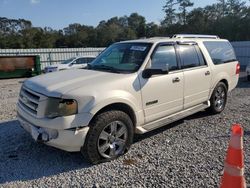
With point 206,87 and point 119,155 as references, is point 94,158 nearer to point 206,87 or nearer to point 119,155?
point 119,155

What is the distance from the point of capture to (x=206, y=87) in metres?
6.09

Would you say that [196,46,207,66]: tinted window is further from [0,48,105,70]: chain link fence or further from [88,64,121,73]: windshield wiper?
[0,48,105,70]: chain link fence

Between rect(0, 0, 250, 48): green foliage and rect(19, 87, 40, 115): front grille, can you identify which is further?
rect(0, 0, 250, 48): green foliage

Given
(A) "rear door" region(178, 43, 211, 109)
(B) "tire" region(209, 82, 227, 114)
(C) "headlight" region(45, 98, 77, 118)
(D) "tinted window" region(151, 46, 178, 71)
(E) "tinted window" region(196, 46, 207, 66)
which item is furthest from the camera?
(B) "tire" region(209, 82, 227, 114)

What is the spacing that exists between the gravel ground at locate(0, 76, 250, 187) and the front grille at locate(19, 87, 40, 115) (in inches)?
32.1

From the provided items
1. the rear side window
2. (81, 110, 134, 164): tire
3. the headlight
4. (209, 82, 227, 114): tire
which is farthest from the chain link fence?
the headlight

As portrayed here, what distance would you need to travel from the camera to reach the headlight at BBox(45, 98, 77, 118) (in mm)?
3736

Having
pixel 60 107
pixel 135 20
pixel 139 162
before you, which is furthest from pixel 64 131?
pixel 135 20

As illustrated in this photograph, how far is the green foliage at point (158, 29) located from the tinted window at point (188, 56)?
4678 centimetres

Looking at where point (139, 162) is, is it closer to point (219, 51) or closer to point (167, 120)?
point (167, 120)

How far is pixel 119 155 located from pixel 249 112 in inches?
166

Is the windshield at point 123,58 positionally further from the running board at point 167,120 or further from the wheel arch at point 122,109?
the running board at point 167,120

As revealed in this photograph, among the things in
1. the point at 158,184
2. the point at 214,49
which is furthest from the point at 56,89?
the point at 214,49

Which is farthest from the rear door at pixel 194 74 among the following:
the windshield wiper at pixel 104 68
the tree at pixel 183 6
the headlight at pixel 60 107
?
the tree at pixel 183 6
